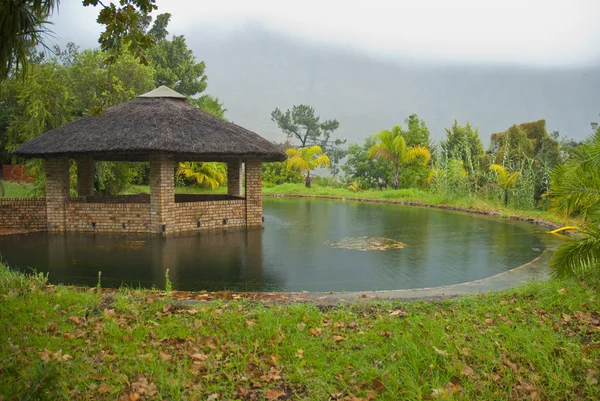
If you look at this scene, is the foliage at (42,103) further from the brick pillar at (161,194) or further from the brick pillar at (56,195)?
the brick pillar at (161,194)

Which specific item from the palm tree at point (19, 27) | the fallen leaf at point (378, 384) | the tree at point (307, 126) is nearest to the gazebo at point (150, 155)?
the palm tree at point (19, 27)

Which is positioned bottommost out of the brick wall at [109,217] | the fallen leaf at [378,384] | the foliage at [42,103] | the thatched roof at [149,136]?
the fallen leaf at [378,384]

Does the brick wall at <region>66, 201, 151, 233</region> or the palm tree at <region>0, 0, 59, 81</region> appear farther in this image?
the brick wall at <region>66, 201, 151, 233</region>

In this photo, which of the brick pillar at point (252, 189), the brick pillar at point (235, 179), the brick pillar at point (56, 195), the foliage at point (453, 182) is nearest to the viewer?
the brick pillar at point (56, 195)

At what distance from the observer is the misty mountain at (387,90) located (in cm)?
9725

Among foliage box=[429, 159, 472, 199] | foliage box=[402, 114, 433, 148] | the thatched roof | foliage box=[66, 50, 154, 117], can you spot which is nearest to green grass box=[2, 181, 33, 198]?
foliage box=[66, 50, 154, 117]

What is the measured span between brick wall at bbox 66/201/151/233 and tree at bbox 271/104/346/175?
35911 mm

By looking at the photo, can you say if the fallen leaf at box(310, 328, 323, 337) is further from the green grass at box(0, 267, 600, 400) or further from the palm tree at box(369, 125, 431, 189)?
the palm tree at box(369, 125, 431, 189)

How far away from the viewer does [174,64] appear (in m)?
31.5

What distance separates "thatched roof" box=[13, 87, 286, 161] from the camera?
1035cm

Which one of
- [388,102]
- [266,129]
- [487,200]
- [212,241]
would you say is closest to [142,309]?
[212,241]

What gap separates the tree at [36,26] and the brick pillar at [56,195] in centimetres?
653

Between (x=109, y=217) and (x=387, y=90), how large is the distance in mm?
101876

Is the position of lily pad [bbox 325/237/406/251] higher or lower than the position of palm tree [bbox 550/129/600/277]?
lower
